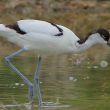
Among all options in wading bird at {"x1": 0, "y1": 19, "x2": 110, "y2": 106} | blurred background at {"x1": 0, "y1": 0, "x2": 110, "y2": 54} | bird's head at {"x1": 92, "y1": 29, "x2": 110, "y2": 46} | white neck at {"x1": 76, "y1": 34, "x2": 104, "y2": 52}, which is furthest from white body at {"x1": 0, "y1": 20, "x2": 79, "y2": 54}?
blurred background at {"x1": 0, "y1": 0, "x2": 110, "y2": 54}

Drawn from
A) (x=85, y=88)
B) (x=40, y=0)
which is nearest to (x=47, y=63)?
(x=85, y=88)

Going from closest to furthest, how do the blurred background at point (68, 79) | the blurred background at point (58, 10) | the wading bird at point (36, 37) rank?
the wading bird at point (36, 37) < the blurred background at point (68, 79) < the blurred background at point (58, 10)

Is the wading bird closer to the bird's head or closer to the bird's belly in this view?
the bird's belly

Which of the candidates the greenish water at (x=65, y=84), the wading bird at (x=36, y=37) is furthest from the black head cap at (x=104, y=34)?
the greenish water at (x=65, y=84)

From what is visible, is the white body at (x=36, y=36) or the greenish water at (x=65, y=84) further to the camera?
the greenish water at (x=65, y=84)

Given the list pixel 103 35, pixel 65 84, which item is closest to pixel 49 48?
pixel 103 35

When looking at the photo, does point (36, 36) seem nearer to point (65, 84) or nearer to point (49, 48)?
point (49, 48)

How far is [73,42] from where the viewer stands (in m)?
9.62

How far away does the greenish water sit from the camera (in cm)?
938

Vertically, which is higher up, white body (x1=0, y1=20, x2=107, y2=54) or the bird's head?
white body (x1=0, y1=20, x2=107, y2=54)

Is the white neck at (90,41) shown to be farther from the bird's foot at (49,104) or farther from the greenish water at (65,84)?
the bird's foot at (49,104)

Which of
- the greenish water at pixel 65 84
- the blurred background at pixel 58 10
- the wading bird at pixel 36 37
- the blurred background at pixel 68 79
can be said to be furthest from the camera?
the blurred background at pixel 58 10

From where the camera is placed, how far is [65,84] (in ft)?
35.7

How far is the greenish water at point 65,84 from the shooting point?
9.38 m
